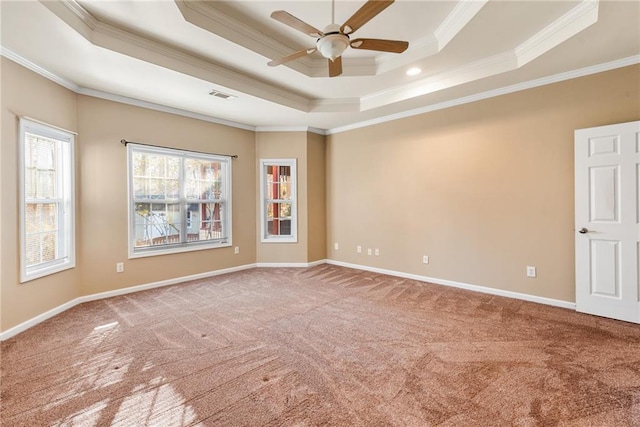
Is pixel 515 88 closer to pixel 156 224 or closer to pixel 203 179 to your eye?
pixel 203 179

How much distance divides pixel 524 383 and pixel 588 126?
3014 mm

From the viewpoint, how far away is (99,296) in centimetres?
396

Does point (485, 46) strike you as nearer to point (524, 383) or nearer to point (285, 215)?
point (524, 383)

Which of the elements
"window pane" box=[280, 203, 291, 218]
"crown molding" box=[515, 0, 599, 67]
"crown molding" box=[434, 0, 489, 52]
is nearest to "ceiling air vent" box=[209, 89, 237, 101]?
"window pane" box=[280, 203, 291, 218]

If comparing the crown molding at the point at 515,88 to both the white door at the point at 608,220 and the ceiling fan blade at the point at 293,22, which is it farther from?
the ceiling fan blade at the point at 293,22

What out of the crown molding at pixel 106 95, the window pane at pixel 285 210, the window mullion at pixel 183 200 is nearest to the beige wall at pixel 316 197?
the window pane at pixel 285 210

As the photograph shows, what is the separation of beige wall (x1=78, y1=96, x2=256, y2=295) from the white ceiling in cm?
28

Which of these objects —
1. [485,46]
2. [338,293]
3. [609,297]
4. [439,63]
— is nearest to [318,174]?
[338,293]

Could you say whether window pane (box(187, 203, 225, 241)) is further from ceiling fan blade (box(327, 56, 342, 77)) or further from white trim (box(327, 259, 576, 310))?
Answer: ceiling fan blade (box(327, 56, 342, 77))

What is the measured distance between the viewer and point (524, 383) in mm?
2072

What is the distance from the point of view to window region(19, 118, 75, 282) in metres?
3.05

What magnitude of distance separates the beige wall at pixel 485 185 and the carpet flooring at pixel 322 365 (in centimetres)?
73

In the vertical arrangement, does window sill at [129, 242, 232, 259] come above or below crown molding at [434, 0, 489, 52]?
below

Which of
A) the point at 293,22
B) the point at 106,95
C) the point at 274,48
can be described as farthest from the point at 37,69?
the point at 293,22
